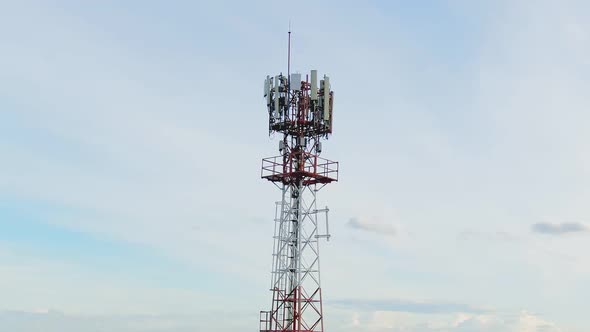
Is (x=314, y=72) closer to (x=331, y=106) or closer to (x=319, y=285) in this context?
(x=331, y=106)

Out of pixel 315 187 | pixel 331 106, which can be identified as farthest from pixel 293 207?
pixel 331 106

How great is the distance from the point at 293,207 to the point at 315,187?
10.1 ft

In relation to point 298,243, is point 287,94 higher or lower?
higher

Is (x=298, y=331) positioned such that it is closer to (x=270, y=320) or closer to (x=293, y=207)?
(x=270, y=320)

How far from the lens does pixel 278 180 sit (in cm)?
11781

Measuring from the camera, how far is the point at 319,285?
4550 inches

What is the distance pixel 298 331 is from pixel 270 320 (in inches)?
126

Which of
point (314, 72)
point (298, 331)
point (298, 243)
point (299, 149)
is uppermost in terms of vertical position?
point (314, 72)

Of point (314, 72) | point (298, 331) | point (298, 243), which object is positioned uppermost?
point (314, 72)

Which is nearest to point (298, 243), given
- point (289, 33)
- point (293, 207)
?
point (293, 207)

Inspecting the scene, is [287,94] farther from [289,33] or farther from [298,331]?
[298,331]

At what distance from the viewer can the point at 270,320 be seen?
11544 cm

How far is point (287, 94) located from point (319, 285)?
19.9m

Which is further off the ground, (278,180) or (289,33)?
(289,33)
